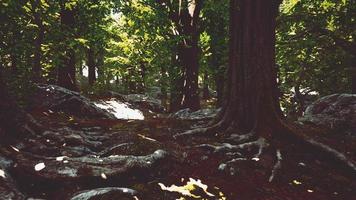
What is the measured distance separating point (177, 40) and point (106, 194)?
38.3 feet

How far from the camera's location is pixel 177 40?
53.4ft

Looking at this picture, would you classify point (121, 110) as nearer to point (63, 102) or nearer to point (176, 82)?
point (176, 82)

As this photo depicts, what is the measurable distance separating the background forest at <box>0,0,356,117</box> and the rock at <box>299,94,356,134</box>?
3.33 ft

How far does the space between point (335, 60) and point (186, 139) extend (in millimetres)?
7666

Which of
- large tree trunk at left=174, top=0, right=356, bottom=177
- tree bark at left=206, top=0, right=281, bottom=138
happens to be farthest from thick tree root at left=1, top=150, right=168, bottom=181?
tree bark at left=206, top=0, right=281, bottom=138

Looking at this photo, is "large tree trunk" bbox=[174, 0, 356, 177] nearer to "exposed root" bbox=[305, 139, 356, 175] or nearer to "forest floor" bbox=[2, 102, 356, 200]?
"exposed root" bbox=[305, 139, 356, 175]

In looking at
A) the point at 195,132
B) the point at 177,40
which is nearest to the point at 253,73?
the point at 195,132

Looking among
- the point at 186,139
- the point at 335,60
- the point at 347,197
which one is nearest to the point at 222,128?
the point at 186,139

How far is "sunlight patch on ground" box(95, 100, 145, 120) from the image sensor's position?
20700 mm

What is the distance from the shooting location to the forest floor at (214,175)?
607 centimetres

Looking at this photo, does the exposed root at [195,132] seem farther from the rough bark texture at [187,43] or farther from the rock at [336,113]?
the rough bark texture at [187,43]

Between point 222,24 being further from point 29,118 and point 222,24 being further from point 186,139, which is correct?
point 29,118

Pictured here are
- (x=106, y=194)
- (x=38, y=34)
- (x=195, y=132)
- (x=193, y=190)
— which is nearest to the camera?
(x=106, y=194)

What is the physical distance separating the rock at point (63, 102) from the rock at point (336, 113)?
8801mm
